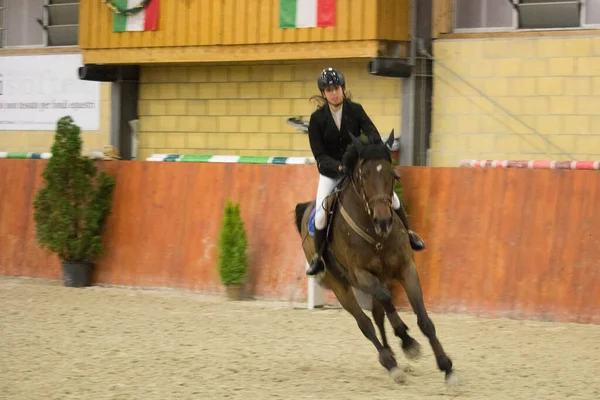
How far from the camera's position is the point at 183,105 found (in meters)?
18.9

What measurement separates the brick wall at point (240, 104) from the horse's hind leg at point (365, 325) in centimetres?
663

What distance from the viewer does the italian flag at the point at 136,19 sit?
17641 millimetres

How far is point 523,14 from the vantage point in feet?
50.4

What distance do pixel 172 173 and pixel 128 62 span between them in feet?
10.8

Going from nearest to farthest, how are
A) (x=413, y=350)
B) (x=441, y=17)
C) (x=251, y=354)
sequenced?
(x=413, y=350) → (x=251, y=354) → (x=441, y=17)

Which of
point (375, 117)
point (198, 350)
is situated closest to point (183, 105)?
point (375, 117)

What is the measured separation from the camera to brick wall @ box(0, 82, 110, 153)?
19703mm

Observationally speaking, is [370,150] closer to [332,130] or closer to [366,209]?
[366,209]

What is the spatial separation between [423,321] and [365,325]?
1.09m

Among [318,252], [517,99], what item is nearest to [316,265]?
[318,252]

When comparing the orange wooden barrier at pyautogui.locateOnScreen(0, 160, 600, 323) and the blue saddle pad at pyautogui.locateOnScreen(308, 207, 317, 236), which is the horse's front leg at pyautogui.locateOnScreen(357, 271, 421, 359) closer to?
the blue saddle pad at pyautogui.locateOnScreen(308, 207, 317, 236)

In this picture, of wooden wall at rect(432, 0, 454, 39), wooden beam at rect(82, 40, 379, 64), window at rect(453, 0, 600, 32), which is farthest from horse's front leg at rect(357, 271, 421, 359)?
wooden wall at rect(432, 0, 454, 39)

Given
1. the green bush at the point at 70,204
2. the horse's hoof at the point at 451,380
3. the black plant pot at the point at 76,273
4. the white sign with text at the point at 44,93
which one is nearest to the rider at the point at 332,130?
the horse's hoof at the point at 451,380

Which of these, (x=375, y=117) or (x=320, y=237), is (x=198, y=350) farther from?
(x=375, y=117)
